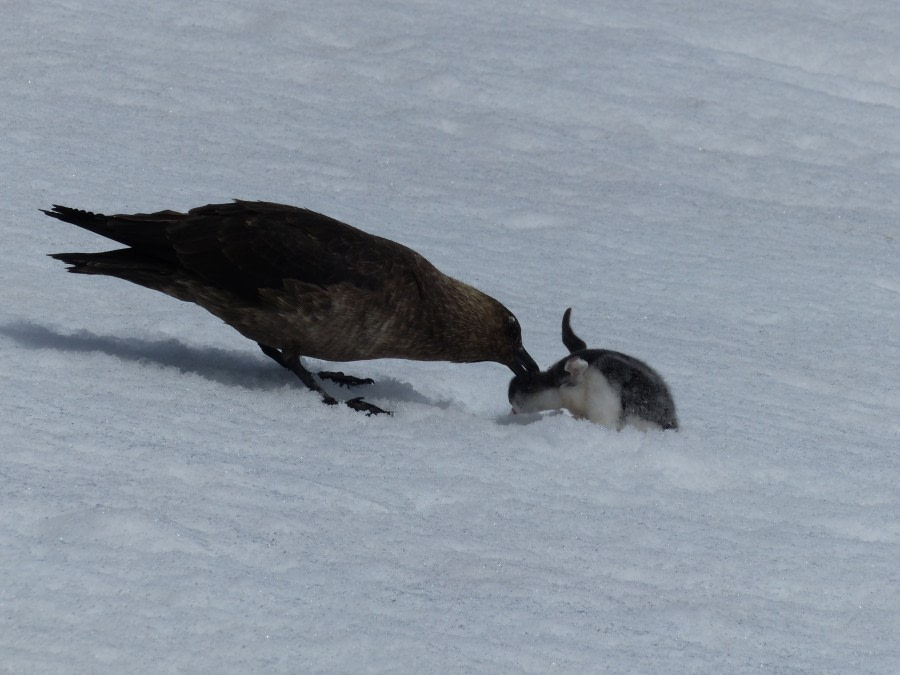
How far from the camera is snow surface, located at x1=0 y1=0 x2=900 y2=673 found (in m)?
3.67

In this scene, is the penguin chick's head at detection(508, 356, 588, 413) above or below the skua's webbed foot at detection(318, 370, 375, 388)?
above

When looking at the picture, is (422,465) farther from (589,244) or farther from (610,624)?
(589,244)

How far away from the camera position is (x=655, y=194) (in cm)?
991

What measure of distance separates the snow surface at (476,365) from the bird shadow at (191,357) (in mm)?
24

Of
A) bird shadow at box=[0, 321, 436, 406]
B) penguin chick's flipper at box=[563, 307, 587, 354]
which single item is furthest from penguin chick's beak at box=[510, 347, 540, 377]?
bird shadow at box=[0, 321, 436, 406]

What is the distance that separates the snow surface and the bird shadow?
0.08 feet

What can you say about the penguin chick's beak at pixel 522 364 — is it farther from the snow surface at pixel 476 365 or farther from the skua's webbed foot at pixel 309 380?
the skua's webbed foot at pixel 309 380

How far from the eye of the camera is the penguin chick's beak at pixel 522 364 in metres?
6.00

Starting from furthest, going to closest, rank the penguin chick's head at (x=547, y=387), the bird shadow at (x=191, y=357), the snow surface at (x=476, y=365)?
the penguin chick's head at (x=547, y=387)
the bird shadow at (x=191, y=357)
the snow surface at (x=476, y=365)

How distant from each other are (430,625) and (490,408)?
2.76 metres

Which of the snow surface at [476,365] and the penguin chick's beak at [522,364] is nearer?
the snow surface at [476,365]

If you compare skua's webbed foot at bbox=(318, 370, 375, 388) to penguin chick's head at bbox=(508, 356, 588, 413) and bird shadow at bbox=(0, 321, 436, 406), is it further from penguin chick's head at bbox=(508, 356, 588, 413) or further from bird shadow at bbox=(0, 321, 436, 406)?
penguin chick's head at bbox=(508, 356, 588, 413)

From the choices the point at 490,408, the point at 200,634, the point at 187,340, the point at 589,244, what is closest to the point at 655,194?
the point at 589,244

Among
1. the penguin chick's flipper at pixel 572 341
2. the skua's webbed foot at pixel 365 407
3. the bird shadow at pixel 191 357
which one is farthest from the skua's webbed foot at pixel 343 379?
the penguin chick's flipper at pixel 572 341
